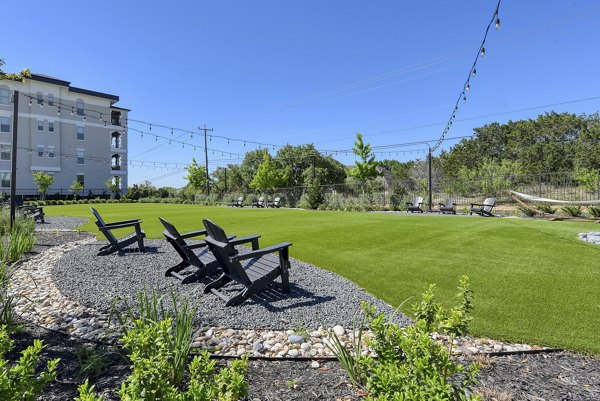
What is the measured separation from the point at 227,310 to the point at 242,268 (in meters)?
0.47

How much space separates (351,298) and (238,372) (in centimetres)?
253

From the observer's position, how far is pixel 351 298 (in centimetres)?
405

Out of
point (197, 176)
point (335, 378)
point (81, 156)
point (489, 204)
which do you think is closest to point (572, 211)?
point (489, 204)

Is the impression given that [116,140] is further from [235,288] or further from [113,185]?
[235,288]

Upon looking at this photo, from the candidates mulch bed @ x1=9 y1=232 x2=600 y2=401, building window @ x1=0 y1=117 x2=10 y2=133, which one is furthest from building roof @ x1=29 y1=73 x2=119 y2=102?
mulch bed @ x1=9 y1=232 x2=600 y2=401

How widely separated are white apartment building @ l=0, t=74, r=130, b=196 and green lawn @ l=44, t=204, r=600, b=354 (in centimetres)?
3336

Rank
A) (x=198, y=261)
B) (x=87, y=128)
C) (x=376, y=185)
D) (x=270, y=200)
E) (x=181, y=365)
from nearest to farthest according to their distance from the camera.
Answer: (x=181, y=365) < (x=198, y=261) < (x=376, y=185) < (x=270, y=200) < (x=87, y=128)

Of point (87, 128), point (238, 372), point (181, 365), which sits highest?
point (87, 128)

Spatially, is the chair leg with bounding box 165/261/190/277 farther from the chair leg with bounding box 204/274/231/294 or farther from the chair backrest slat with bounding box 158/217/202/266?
the chair leg with bounding box 204/274/231/294

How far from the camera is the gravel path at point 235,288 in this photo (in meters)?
3.48

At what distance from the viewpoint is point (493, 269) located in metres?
5.21

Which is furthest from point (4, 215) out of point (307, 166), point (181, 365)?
point (307, 166)

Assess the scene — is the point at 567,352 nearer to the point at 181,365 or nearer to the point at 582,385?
the point at 582,385

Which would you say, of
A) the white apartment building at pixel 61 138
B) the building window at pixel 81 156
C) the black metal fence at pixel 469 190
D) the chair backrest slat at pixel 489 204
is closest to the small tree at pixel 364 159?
the black metal fence at pixel 469 190
